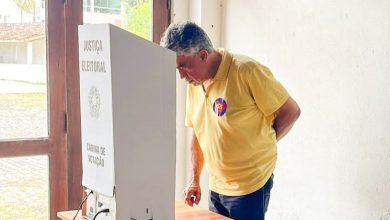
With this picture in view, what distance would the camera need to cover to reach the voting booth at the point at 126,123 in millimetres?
1264

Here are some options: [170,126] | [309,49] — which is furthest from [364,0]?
[170,126]

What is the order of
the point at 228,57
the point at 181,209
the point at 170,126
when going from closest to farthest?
the point at 170,126 < the point at 181,209 < the point at 228,57

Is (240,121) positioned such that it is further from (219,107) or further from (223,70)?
(223,70)

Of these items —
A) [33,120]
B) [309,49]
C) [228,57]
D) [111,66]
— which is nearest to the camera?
[111,66]

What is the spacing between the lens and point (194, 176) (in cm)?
210

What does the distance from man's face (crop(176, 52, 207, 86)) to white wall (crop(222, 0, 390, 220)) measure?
0.64 metres

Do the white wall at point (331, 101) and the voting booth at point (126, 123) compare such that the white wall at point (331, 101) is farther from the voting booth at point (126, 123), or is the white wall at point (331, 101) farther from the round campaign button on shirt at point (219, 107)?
the voting booth at point (126, 123)

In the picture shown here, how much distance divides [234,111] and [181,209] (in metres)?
0.43

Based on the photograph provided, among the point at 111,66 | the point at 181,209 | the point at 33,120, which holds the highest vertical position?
the point at 111,66

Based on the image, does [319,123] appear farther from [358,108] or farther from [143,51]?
[143,51]

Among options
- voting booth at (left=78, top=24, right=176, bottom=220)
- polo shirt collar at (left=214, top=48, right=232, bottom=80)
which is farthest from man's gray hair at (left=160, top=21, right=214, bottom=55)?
voting booth at (left=78, top=24, right=176, bottom=220)

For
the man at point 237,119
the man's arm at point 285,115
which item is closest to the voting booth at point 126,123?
the man at point 237,119

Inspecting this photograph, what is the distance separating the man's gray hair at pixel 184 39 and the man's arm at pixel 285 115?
0.42m

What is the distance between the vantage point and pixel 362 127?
2066 mm
